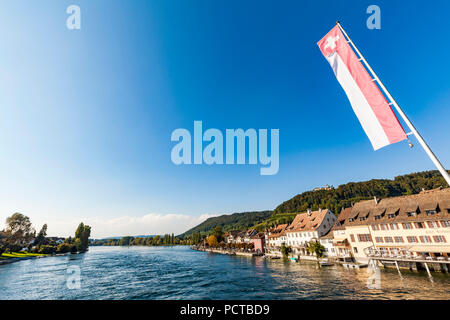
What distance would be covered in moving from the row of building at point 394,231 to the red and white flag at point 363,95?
1360 inches

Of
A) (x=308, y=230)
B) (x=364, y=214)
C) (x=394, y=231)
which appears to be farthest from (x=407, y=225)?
(x=308, y=230)

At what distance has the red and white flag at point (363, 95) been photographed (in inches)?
312

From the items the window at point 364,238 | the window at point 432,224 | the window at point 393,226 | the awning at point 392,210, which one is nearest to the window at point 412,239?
the window at point 393,226

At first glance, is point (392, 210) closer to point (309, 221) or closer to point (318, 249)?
point (318, 249)

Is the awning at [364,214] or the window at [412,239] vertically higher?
the awning at [364,214]

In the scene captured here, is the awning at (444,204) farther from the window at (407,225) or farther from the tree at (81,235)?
the tree at (81,235)

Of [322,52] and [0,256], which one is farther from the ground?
[322,52]

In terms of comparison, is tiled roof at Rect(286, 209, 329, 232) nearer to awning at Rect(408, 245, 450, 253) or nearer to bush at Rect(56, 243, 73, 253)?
awning at Rect(408, 245, 450, 253)

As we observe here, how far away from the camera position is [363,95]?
8.71 metres

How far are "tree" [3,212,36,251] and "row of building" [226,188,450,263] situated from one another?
372 ft
